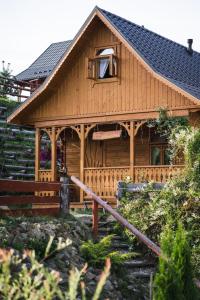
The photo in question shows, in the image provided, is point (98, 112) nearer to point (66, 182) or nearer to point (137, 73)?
point (137, 73)

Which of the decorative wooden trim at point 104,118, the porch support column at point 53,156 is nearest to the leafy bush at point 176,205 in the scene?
the decorative wooden trim at point 104,118

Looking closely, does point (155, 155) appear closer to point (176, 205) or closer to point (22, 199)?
point (176, 205)

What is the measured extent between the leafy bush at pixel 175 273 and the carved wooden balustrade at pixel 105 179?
1080 centimetres

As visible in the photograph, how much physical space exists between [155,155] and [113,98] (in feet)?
10.9

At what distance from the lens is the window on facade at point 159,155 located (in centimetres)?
2333

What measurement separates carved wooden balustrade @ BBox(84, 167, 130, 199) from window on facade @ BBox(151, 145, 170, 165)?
232 cm

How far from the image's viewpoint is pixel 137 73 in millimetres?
21125

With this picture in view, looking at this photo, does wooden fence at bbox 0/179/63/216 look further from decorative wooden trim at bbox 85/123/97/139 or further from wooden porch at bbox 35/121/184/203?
decorative wooden trim at bbox 85/123/97/139

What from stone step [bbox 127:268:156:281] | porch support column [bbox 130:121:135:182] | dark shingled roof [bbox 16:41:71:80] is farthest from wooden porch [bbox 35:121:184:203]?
dark shingled roof [bbox 16:41:71:80]

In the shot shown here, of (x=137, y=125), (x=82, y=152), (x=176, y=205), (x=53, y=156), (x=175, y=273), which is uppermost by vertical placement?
(x=137, y=125)

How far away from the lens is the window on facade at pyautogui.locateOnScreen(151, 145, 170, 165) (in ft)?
76.5

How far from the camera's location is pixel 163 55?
23156 mm

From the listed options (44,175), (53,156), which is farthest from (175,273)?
(44,175)

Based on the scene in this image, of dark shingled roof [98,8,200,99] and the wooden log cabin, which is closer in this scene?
the wooden log cabin
